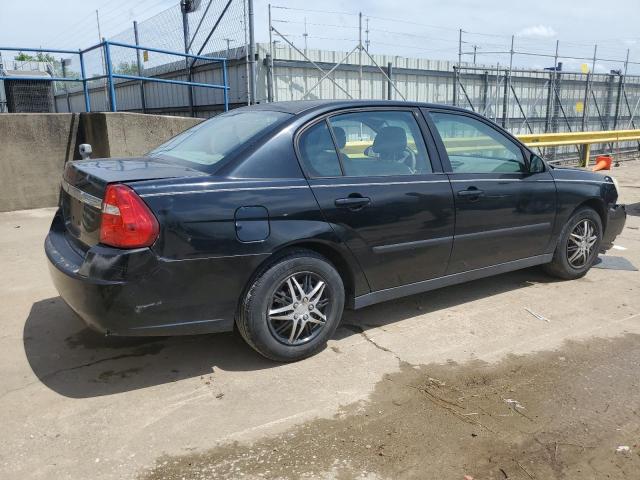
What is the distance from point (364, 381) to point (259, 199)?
1.28m

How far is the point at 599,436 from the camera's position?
2.76 m

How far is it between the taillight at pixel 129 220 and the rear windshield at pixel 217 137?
54 cm

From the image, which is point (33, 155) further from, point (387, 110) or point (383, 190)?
point (383, 190)

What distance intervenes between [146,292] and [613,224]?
460 cm

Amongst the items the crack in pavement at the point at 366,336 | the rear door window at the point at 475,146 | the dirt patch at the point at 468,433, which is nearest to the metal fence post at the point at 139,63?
the rear door window at the point at 475,146

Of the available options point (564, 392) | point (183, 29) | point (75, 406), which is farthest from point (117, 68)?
point (564, 392)

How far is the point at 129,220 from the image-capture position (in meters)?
2.85

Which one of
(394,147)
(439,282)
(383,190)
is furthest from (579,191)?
(383,190)

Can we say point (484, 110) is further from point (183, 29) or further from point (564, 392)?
point (564, 392)

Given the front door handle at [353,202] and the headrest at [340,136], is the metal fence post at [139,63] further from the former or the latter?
the front door handle at [353,202]

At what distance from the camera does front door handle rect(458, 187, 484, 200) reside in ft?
13.4

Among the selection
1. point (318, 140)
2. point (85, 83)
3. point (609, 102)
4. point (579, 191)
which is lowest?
point (579, 191)

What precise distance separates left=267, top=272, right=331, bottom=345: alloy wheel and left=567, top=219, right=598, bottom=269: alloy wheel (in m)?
2.80

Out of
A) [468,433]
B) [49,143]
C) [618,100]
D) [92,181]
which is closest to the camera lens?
[468,433]
